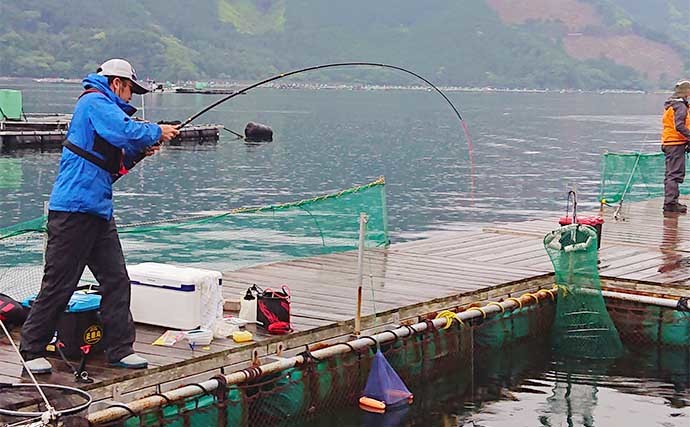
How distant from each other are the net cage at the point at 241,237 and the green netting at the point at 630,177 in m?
5.17

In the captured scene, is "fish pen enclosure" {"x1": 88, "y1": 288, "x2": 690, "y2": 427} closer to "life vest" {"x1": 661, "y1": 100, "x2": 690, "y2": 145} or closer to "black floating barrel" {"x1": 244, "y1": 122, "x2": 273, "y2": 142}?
"life vest" {"x1": 661, "y1": 100, "x2": 690, "y2": 145}

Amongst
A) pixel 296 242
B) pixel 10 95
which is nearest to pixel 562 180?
pixel 10 95

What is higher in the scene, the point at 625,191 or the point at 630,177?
the point at 630,177

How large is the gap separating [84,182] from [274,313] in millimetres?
2322

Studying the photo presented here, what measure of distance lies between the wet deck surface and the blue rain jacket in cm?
120

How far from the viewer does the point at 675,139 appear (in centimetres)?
1791

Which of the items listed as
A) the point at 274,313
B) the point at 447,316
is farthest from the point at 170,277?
the point at 447,316

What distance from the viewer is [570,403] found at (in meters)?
11.3

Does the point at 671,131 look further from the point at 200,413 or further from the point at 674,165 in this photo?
the point at 200,413

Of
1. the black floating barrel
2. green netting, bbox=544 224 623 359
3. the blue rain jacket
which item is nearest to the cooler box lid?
the blue rain jacket

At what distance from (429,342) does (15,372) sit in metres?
4.23

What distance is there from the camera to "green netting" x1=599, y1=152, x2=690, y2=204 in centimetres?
1941

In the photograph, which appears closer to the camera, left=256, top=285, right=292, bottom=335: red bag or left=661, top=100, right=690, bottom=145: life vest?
left=256, top=285, right=292, bottom=335: red bag

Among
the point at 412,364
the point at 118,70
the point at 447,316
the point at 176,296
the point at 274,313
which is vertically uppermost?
the point at 118,70
